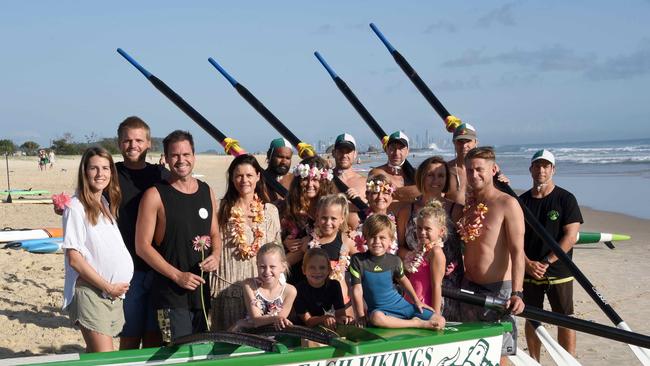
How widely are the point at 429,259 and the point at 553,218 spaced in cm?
137

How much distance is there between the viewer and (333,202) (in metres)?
3.71

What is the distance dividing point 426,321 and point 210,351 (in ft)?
3.36

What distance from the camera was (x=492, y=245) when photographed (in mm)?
3785

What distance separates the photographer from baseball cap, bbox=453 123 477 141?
4.82m

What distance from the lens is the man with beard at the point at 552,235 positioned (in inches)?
181

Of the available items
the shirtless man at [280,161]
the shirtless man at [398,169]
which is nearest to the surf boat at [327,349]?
the shirtless man at [398,169]

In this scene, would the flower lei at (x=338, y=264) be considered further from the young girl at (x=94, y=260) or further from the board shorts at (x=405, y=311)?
the young girl at (x=94, y=260)

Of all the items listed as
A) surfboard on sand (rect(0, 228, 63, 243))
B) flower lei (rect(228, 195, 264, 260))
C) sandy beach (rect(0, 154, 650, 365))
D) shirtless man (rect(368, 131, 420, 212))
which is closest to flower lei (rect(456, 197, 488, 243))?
shirtless man (rect(368, 131, 420, 212))

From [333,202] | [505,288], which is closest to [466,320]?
[505,288]

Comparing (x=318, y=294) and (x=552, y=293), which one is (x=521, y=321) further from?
(x=318, y=294)

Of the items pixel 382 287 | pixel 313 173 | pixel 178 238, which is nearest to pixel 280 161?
pixel 313 173

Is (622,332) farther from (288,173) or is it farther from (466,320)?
(288,173)

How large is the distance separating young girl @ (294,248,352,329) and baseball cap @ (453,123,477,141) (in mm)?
1679

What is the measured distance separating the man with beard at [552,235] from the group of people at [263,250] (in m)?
0.78
